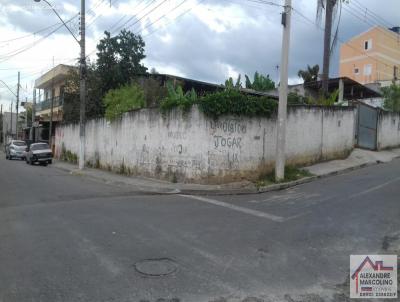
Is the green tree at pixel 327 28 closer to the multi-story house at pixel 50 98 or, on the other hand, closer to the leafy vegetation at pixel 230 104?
the leafy vegetation at pixel 230 104

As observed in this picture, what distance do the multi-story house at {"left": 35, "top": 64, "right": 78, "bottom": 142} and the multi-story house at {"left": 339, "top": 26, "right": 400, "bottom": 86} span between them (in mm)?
39199

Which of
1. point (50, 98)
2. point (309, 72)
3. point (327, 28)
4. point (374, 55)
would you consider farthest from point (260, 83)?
point (374, 55)

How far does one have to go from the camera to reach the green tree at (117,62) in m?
27.4

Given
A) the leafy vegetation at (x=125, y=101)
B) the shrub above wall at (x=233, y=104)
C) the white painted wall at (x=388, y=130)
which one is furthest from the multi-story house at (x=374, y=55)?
the shrub above wall at (x=233, y=104)

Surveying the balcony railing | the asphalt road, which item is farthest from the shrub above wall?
the balcony railing

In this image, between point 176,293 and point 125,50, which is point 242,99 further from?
point 125,50

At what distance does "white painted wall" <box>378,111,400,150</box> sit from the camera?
22047 mm

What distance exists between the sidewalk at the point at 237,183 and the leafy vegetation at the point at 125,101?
10.4 feet

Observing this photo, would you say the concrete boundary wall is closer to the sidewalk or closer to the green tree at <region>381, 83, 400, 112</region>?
the sidewalk

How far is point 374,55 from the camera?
54.8 metres

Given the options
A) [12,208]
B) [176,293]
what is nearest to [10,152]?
[12,208]

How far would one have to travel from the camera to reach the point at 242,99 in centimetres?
1409

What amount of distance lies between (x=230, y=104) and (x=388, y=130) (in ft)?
43.2

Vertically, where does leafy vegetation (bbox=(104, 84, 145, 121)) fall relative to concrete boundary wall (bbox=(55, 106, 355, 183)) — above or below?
above
